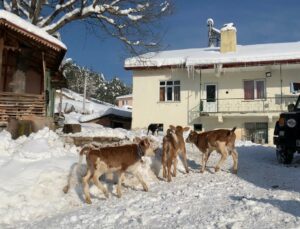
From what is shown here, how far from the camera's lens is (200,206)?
6555mm

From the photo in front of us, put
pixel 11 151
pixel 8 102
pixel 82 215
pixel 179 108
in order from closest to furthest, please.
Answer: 1. pixel 82 215
2. pixel 11 151
3. pixel 8 102
4. pixel 179 108

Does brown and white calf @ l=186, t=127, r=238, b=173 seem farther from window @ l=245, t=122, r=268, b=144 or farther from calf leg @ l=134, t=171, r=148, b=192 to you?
window @ l=245, t=122, r=268, b=144

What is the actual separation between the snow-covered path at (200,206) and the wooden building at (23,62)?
755 cm

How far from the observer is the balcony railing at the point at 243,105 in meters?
24.9

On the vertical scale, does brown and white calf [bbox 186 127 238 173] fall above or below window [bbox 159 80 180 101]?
below

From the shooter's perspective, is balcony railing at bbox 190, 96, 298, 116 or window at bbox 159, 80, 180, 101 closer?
balcony railing at bbox 190, 96, 298, 116

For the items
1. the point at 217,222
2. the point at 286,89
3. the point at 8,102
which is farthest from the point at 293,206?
the point at 286,89

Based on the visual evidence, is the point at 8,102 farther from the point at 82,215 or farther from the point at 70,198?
the point at 82,215

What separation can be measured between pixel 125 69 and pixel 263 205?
2199 centimetres

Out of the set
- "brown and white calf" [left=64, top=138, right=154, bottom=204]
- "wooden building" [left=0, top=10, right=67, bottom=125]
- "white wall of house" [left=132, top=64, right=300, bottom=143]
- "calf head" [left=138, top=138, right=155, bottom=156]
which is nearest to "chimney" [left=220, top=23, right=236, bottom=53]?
"white wall of house" [left=132, top=64, right=300, bottom=143]

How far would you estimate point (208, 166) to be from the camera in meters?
10.7

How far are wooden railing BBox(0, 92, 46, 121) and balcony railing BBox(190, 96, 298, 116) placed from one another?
12.5m

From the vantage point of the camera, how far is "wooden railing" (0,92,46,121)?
1443 centimetres

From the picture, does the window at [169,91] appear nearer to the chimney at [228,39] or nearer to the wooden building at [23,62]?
the chimney at [228,39]
